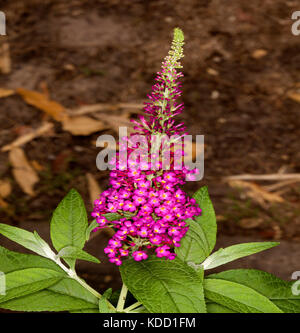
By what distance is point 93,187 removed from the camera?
316cm

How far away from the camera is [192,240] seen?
5.66ft

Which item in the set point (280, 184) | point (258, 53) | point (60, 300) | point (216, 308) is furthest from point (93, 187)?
point (258, 53)

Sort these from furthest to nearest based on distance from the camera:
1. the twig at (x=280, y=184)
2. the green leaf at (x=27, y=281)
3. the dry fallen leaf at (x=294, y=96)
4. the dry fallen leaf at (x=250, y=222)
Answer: the dry fallen leaf at (x=294, y=96)
the twig at (x=280, y=184)
the dry fallen leaf at (x=250, y=222)
the green leaf at (x=27, y=281)

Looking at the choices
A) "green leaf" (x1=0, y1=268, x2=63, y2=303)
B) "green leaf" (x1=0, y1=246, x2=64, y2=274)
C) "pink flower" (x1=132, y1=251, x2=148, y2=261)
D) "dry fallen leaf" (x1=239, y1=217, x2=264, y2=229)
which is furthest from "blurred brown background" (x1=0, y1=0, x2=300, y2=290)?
"pink flower" (x1=132, y1=251, x2=148, y2=261)

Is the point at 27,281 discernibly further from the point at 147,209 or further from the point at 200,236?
Result: the point at 200,236

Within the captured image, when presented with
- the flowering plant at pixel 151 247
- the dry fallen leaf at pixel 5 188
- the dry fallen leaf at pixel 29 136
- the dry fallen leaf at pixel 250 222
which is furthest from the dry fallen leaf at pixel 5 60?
the flowering plant at pixel 151 247

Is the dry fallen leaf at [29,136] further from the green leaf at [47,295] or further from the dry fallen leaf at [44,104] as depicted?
the green leaf at [47,295]

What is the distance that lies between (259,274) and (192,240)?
294 mm

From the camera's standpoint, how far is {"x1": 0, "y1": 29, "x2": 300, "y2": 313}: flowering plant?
4.74 ft

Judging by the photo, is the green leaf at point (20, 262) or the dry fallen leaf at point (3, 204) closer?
the green leaf at point (20, 262)

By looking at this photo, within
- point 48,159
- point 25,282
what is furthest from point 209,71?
point 25,282

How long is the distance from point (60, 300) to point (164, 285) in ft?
1.34

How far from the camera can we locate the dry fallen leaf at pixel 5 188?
311 centimetres

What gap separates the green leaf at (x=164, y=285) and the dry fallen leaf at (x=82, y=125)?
6.61 ft
